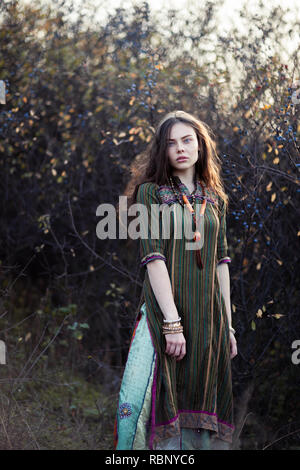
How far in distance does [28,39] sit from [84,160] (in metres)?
1.08

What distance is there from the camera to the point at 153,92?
3619mm

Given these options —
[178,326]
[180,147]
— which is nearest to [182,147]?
[180,147]

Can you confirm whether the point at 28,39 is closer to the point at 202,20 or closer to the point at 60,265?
the point at 202,20

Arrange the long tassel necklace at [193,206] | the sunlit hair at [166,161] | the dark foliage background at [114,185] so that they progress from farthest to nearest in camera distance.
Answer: the dark foliage background at [114,185]
the sunlit hair at [166,161]
the long tassel necklace at [193,206]

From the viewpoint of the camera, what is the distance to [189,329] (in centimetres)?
220

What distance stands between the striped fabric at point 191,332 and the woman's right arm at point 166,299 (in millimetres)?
36

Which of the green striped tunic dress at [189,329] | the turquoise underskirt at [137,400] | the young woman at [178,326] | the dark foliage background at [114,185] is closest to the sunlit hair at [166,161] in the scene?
the young woman at [178,326]

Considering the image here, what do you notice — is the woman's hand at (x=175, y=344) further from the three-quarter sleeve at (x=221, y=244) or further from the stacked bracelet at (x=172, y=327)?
the three-quarter sleeve at (x=221, y=244)

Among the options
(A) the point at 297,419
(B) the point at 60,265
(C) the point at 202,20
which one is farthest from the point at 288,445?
(C) the point at 202,20

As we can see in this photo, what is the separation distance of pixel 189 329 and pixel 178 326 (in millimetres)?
90

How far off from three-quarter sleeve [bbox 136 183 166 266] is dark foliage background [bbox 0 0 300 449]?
0.91 metres

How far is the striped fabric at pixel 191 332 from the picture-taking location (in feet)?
7.18
